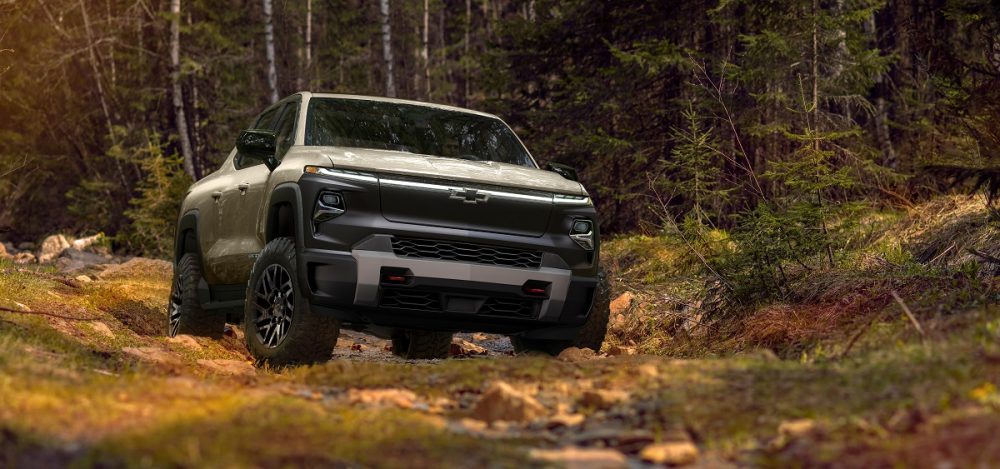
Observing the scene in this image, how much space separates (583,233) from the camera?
774 centimetres

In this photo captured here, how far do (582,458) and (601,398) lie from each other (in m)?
1.22

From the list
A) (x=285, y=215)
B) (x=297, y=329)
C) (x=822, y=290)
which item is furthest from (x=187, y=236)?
(x=822, y=290)

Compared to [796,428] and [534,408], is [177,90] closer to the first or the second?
[534,408]

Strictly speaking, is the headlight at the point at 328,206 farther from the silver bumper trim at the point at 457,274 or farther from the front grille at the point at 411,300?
the front grille at the point at 411,300

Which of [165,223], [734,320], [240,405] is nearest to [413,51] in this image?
[165,223]

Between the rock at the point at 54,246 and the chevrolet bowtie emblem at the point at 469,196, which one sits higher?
the chevrolet bowtie emblem at the point at 469,196

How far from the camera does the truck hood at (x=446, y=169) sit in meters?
7.29

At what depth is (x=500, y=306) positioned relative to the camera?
744cm

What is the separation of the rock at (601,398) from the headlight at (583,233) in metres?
2.33

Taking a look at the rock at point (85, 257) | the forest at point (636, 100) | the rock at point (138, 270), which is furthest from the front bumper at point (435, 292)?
the rock at point (85, 257)

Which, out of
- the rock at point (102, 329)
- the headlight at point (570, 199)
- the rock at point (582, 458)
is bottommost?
the rock at point (102, 329)

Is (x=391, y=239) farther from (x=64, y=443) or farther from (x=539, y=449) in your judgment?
(x=64, y=443)

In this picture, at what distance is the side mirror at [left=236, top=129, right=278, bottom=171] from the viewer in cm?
791

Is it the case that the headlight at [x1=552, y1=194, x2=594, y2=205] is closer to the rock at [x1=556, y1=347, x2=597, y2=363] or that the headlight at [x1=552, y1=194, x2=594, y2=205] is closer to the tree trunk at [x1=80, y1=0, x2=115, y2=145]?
the rock at [x1=556, y1=347, x2=597, y2=363]
